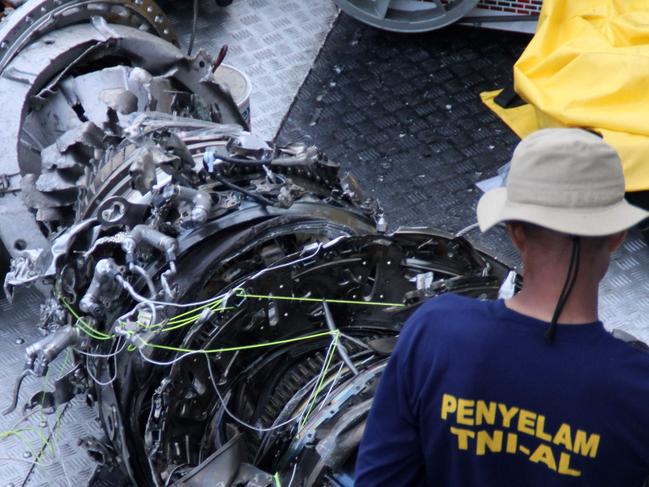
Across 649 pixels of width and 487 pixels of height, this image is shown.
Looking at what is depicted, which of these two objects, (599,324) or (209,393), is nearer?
(599,324)

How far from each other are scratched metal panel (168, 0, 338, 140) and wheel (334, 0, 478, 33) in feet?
0.95

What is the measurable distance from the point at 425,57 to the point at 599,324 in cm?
401

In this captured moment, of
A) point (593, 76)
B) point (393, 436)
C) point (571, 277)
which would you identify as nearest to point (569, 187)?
point (571, 277)

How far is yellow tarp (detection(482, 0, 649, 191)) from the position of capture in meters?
4.83

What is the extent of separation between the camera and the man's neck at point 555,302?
2.08 metres

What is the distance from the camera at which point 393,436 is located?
2295 millimetres

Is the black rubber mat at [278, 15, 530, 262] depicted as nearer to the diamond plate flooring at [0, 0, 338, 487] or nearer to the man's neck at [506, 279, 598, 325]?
the diamond plate flooring at [0, 0, 338, 487]

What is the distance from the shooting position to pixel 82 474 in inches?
160

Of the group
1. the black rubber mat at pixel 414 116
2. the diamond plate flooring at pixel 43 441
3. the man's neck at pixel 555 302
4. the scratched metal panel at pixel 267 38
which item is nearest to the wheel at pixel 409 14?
the black rubber mat at pixel 414 116

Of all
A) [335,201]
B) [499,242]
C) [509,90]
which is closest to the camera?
[335,201]

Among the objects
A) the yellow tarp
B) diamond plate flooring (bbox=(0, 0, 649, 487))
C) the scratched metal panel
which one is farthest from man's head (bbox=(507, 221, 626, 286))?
the scratched metal panel

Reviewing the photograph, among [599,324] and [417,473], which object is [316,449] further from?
[599,324]

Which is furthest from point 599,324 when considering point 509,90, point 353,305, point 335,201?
point 509,90

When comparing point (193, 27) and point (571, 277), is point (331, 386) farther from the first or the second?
point (193, 27)
